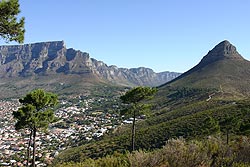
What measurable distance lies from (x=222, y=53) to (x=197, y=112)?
110581 millimetres

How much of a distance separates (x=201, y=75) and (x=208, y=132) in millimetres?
109327

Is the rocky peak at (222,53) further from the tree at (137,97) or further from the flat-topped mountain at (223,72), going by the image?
the tree at (137,97)

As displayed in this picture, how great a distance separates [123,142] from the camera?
50.2m

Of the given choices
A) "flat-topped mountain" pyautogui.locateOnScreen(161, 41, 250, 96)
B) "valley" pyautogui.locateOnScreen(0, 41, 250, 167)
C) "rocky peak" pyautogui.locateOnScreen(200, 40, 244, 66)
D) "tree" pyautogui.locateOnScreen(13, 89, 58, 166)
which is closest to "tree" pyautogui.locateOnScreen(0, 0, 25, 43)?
"valley" pyautogui.locateOnScreen(0, 41, 250, 167)

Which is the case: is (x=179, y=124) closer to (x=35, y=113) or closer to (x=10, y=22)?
(x=35, y=113)

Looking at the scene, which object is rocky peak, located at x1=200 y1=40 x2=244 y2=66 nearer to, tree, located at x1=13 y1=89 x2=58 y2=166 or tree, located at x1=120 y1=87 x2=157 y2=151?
tree, located at x1=120 y1=87 x2=157 y2=151

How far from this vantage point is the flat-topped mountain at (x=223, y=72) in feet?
351

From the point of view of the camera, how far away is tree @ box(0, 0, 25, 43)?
13008 millimetres

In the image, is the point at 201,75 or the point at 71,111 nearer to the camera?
the point at 201,75

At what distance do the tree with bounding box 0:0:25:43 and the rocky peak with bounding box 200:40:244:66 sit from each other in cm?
15614

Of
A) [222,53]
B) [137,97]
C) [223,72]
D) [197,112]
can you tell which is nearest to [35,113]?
[137,97]

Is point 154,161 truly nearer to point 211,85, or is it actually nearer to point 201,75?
point 211,85

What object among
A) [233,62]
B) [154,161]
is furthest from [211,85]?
[154,161]

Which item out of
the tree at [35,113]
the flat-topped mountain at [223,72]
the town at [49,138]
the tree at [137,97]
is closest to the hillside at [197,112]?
the flat-topped mountain at [223,72]
